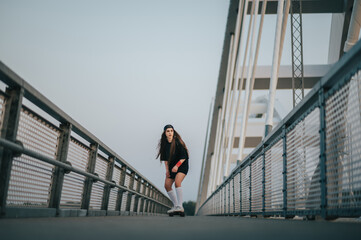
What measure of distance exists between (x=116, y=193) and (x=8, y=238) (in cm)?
650

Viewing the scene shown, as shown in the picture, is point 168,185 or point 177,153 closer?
point 177,153

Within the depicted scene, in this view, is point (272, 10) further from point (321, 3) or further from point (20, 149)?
point (20, 149)

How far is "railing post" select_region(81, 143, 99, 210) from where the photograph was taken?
18.2ft

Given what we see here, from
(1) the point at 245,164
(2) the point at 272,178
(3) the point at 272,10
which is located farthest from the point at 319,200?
(3) the point at 272,10

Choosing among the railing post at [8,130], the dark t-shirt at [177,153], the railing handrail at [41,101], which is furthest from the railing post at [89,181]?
the railing post at [8,130]

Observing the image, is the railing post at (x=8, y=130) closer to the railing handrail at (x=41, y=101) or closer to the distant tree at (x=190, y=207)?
the railing handrail at (x=41, y=101)

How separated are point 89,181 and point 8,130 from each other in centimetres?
246

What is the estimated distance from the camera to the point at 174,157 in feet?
25.1

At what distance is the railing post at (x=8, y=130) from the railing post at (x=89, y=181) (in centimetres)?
234

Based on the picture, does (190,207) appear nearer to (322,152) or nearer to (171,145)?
(171,145)

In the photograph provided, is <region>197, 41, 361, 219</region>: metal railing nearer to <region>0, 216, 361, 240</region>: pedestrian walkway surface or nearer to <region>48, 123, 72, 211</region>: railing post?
<region>0, 216, 361, 240</region>: pedestrian walkway surface

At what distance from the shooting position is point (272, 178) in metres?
5.72

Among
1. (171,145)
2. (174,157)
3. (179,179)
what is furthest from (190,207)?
(171,145)

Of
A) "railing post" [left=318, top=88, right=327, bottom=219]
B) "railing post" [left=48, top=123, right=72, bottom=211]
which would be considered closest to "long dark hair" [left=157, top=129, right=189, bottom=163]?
"railing post" [left=48, top=123, right=72, bottom=211]
